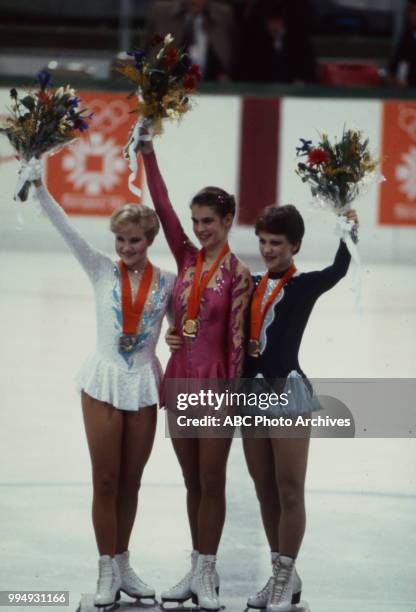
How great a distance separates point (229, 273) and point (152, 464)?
2.18 m

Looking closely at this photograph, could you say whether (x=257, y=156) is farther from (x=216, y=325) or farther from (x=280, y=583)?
(x=280, y=583)

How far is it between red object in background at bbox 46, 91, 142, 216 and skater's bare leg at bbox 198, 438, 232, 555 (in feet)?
26.5

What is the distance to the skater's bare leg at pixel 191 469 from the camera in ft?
15.0

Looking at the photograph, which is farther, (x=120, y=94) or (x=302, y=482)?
(x=120, y=94)

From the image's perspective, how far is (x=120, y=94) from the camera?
12.4m

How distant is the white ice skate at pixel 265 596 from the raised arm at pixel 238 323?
0.78 meters

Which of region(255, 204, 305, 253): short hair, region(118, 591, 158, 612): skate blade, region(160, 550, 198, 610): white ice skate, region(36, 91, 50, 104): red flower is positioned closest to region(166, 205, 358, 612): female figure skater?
region(255, 204, 305, 253): short hair

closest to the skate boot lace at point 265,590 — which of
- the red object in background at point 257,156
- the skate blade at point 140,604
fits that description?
the skate blade at point 140,604

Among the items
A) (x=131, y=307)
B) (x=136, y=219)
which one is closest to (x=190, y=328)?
(x=131, y=307)

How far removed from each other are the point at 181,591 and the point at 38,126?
1.78 meters

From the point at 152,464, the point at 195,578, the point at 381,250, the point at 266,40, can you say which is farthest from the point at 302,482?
the point at 266,40

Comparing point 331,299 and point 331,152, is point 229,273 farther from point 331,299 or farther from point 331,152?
point 331,299

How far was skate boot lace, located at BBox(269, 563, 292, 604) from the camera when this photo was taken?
176 inches

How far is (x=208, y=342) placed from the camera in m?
4.50
